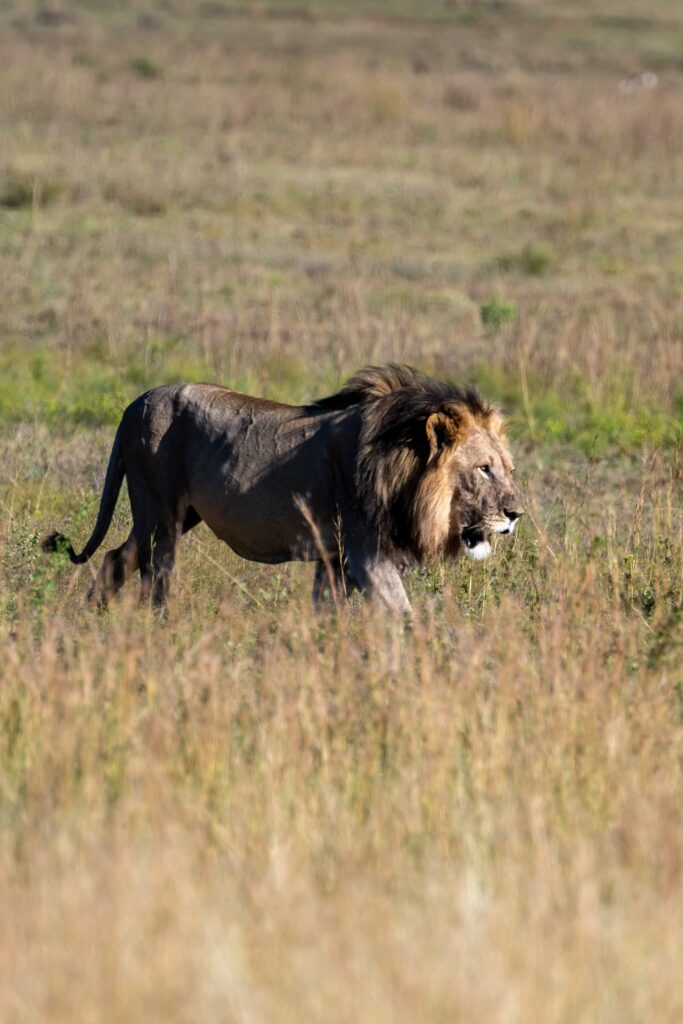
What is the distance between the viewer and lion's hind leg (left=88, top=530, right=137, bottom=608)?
722cm

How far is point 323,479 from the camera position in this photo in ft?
22.5

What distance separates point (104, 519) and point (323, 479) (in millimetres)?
1084

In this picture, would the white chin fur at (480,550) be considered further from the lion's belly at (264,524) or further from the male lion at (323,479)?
the lion's belly at (264,524)

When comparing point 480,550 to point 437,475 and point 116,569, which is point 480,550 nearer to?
point 437,475

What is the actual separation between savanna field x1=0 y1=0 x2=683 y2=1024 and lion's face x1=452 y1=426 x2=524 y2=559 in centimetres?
33

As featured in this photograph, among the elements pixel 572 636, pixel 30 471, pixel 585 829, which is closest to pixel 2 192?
pixel 30 471

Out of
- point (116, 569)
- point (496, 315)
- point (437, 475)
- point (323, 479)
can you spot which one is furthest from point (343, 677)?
point (496, 315)

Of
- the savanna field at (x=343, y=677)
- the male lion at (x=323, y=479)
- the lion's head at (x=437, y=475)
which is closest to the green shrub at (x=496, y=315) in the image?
the savanna field at (x=343, y=677)

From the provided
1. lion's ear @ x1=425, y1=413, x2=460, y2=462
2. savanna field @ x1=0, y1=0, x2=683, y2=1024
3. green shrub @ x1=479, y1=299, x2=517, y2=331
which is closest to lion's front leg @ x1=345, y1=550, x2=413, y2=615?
savanna field @ x1=0, y1=0, x2=683, y2=1024

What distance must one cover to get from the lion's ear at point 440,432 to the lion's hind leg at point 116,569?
58.4 inches

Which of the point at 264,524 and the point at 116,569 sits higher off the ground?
the point at 264,524

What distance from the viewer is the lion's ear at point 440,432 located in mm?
6473

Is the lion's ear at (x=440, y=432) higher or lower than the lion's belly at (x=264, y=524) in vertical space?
higher

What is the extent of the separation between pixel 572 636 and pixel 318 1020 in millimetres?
2743
